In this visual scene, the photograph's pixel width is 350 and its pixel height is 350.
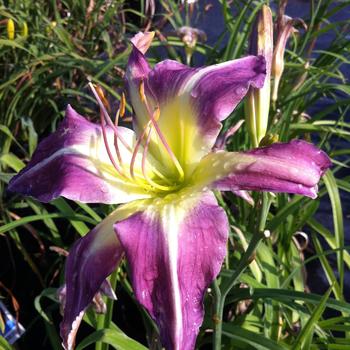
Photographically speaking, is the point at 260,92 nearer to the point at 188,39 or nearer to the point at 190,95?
the point at 190,95

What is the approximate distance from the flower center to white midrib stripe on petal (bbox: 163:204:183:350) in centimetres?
7

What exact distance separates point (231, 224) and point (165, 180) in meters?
0.49

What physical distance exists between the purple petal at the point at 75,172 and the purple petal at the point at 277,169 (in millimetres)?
126

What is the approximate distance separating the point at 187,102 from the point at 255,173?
0.16m

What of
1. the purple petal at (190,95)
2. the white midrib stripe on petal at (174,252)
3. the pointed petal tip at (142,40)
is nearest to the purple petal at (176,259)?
the white midrib stripe on petal at (174,252)

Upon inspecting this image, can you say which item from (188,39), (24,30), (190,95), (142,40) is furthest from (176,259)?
(24,30)

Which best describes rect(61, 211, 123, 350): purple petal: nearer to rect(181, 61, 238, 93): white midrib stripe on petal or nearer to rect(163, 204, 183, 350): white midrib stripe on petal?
rect(163, 204, 183, 350): white midrib stripe on petal

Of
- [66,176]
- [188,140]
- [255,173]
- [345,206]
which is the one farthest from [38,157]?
[345,206]

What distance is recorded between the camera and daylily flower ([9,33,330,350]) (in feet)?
1.68

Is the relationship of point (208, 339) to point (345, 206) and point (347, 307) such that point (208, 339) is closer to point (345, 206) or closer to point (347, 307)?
point (347, 307)

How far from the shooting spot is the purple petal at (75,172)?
2.03 feet

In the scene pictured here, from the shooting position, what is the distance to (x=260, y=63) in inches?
24.2

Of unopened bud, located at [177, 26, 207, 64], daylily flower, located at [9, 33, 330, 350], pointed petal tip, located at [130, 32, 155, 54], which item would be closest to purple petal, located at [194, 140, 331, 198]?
daylily flower, located at [9, 33, 330, 350]

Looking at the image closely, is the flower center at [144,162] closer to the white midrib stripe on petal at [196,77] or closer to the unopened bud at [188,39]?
the white midrib stripe on petal at [196,77]
